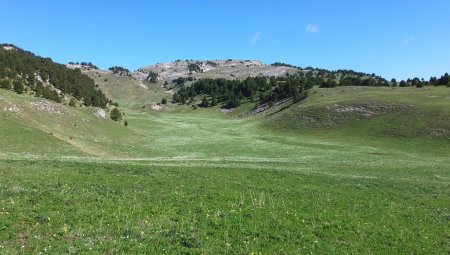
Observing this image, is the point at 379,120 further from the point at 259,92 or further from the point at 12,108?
the point at 259,92

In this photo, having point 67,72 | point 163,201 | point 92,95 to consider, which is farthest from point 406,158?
point 67,72

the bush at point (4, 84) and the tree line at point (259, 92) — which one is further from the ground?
the bush at point (4, 84)

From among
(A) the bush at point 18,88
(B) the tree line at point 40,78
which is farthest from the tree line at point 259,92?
(A) the bush at point 18,88

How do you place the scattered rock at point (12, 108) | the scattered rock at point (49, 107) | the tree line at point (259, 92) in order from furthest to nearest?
the tree line at point (259, 92) → the scattered rock at point (49, 107) → the scattered rock at point (12, 108)

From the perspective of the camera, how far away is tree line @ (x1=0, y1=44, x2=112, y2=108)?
8300cm

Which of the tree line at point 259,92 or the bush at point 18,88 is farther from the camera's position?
the tree line at point 259,92

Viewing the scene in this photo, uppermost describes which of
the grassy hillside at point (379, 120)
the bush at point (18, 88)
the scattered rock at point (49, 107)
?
the bush at point (18, 88)

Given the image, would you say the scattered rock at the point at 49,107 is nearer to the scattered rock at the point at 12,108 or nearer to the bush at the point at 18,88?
the scattered rock at the point at 12,108

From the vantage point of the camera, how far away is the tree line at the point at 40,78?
8300cm

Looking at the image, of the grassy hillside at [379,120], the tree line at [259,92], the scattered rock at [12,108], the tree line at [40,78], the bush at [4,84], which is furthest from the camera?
the tree line at [259,92]

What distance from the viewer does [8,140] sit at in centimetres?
4800

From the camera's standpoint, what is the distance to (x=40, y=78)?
335 feet

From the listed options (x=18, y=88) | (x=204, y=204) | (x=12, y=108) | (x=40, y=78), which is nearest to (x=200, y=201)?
(x=204, y=204)

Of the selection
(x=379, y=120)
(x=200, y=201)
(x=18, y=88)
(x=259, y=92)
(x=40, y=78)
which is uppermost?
(x=40, y=78)
